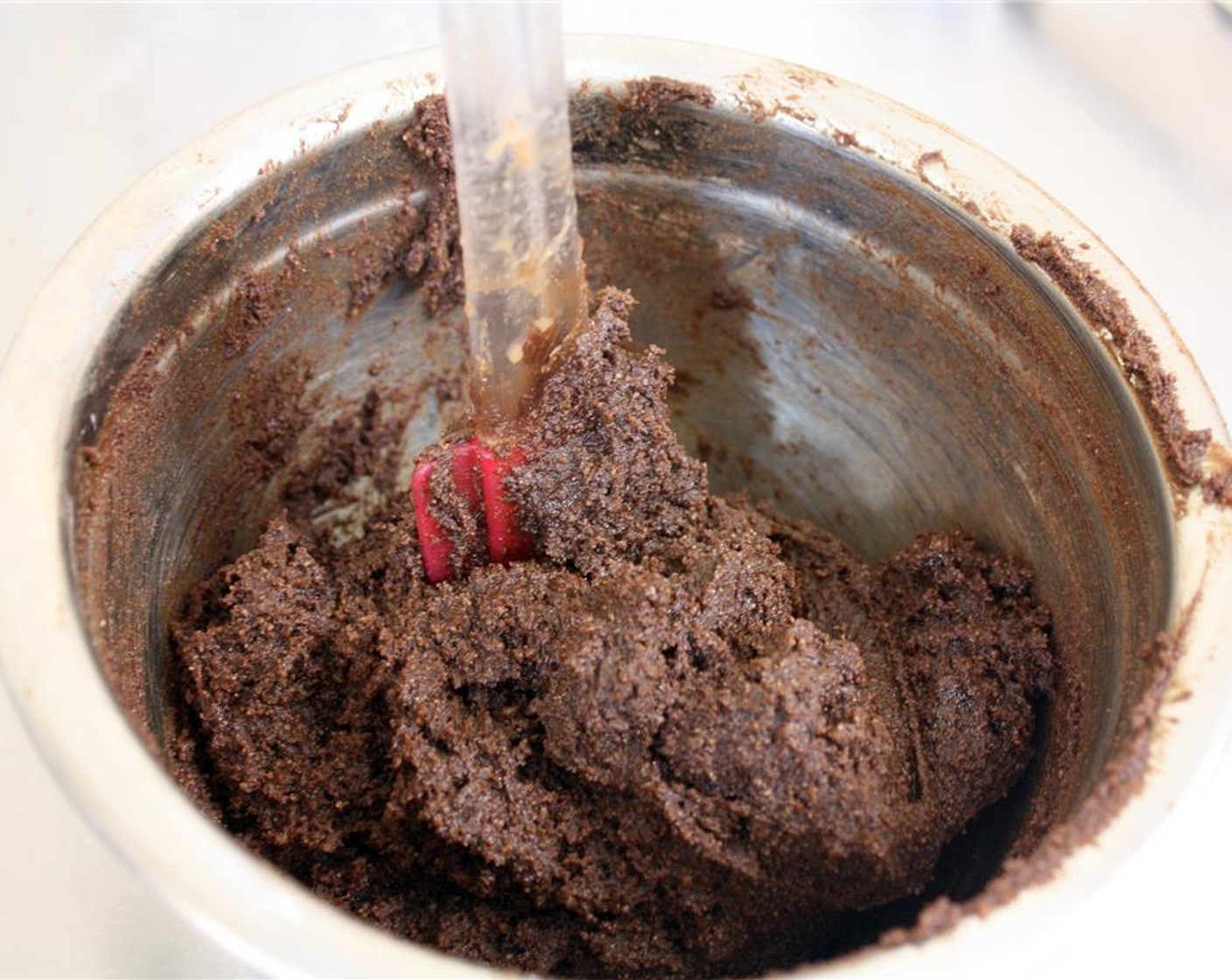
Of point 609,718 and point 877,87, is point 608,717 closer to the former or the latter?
point 609,718

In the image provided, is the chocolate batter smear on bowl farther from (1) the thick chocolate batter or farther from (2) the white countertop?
(2) the white countertop

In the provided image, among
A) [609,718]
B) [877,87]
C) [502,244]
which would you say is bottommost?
[609,718]

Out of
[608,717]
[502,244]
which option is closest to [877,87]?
[502,244]

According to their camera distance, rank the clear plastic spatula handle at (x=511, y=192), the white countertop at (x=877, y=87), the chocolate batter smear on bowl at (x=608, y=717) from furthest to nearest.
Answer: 1. the white countertop at (x=877, y=87)
2. the chocolate batter smear on bowl at (x=608, y=717)
3. the clear plastic spatula handle at (x=511, y=192)

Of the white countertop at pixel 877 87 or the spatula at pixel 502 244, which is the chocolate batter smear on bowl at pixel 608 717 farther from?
the white countertop at pixel 877 87

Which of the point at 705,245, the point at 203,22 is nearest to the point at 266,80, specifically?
the point at 203,22

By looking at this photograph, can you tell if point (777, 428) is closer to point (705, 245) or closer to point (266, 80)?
point (705, 245)

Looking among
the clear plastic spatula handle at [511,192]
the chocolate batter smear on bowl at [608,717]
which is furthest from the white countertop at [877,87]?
the clear plastic spatula handle at [511,192]
